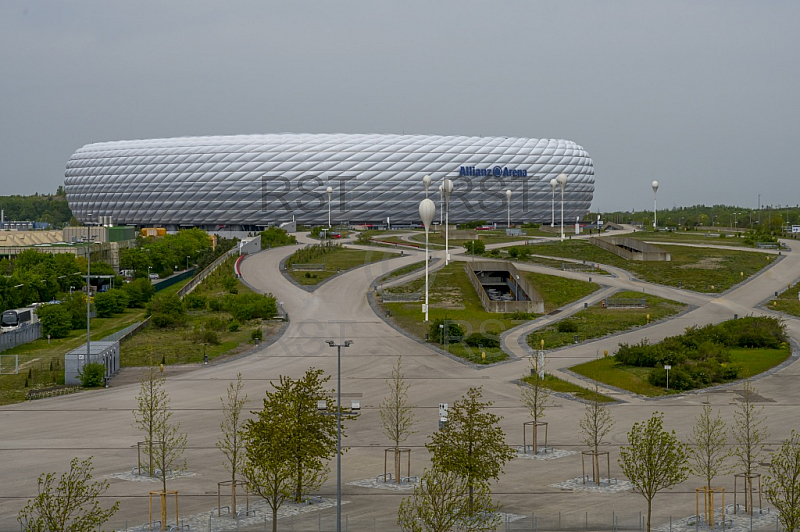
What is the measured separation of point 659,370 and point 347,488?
2042cm

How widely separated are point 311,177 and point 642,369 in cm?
12985

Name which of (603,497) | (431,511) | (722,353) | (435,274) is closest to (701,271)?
(435,274)

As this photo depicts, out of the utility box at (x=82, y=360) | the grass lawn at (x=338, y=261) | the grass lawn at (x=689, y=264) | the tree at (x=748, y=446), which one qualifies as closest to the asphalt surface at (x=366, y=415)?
the tree at (x=748, y=446)

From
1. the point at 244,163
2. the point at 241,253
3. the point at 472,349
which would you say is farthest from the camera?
the point at 244,163

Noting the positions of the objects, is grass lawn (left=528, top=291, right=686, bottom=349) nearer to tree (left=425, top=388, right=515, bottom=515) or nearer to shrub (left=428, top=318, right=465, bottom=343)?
shrub (left=428, top=318, right=465, bottom=343)

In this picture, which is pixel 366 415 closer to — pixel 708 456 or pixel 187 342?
pixel 708 456

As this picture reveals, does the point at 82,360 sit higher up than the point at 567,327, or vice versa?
the point at 567,327

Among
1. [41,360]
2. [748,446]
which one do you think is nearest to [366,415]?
[748,446]

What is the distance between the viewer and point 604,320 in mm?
62062

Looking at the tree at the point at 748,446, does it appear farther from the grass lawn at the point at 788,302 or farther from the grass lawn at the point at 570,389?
the grass lawn at the point at 788,302

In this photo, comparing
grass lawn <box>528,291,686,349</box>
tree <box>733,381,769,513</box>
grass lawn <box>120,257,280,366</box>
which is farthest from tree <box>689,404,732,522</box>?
grass lawn <box>120,257,280,366</box>

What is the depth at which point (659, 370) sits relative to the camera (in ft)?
144

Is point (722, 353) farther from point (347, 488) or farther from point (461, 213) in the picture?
point (461, 213)

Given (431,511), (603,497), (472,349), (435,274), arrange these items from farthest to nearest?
1. (435,274)
2. (472,349)
3. (603,497)
4. (431,511)
